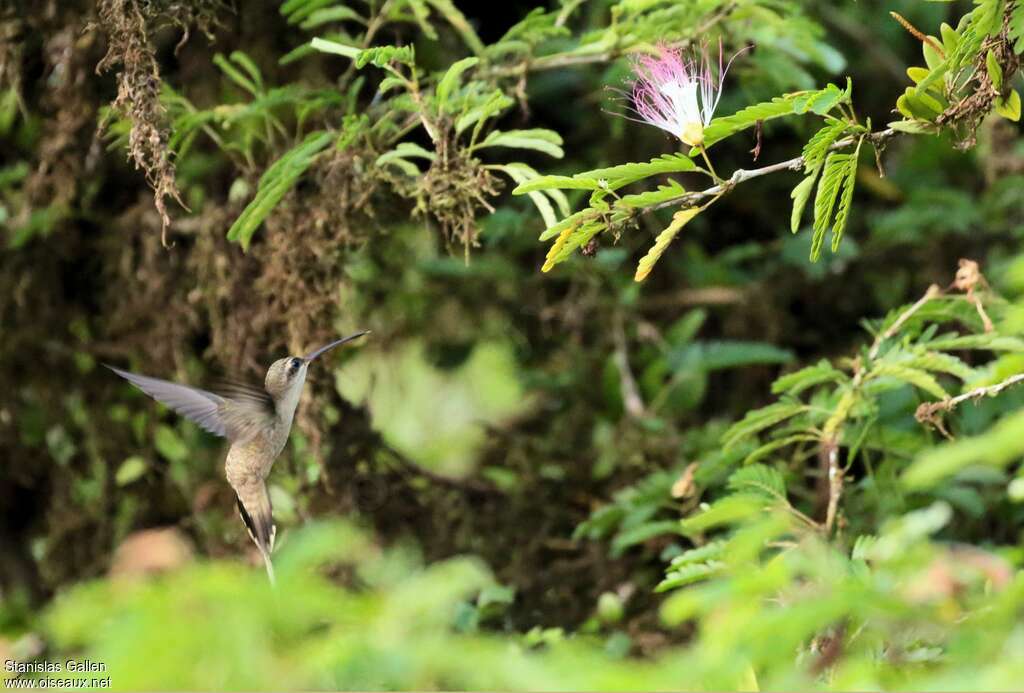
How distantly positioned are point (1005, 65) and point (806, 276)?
204 centimetres

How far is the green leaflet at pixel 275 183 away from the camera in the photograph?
2.37 meters

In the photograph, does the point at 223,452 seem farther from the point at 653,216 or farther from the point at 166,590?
the point at 166,590

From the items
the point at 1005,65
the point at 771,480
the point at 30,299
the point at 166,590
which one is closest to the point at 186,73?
the point at 30,299

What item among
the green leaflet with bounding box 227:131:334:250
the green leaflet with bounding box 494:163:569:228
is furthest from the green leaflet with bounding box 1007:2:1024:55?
the green leaflet with bounding box 227:131:334:250

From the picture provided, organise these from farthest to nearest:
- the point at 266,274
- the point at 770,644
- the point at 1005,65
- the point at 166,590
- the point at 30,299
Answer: the point at 30,299 < the point at 266,274 < the point at 1005,65 < the point at 770,644 < the point at 166,590

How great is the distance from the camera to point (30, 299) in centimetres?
336

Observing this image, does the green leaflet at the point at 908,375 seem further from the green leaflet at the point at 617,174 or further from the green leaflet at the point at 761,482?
the green leaflet at the point at 617,174

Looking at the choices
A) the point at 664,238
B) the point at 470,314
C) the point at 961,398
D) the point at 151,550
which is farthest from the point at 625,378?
the point at 664,238

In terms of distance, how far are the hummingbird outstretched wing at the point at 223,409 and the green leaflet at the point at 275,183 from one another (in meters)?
0.31

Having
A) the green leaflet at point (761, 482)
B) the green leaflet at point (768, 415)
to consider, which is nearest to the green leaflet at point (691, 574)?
the green leaflet at point (761, 482)

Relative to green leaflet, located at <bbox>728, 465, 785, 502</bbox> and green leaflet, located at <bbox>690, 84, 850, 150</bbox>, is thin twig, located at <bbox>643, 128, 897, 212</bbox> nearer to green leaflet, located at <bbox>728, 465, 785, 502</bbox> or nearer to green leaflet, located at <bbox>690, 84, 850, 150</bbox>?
green leaflet, located at <bbox>690, 84, 850, 150</bbox>

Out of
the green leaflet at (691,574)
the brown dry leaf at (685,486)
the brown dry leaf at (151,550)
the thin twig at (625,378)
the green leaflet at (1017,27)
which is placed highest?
the green leaflet at (1017,27)

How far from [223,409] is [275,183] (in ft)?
1.39

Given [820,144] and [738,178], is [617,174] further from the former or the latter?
[820,144]
